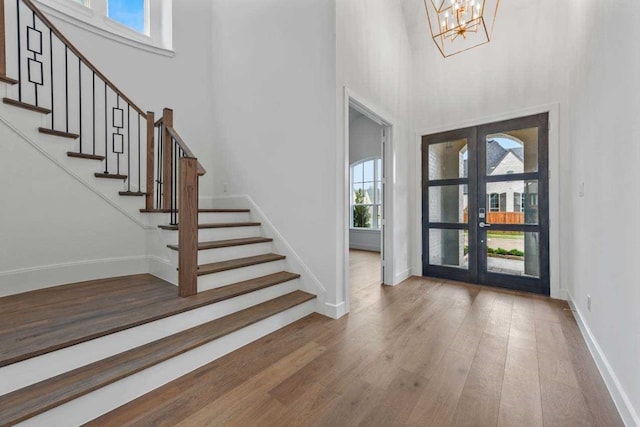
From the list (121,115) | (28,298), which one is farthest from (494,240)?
(121,115)

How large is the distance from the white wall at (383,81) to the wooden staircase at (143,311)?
940mm

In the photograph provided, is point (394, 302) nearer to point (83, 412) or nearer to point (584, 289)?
point (584, 289)

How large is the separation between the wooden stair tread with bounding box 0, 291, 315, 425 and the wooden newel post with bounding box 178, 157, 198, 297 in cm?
40

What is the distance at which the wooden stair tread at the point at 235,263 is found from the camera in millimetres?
2436

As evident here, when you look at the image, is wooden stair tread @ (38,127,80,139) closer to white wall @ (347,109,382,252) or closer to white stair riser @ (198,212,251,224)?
white stair riser @ (198,212,251,224)

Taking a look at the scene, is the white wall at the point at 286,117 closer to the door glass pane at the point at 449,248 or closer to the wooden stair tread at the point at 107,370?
the wooden stair tread at the point at 107,370

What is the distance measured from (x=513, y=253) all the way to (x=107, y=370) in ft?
14.1

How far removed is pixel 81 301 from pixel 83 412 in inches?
46.5

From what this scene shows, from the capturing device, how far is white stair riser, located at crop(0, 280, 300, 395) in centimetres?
138

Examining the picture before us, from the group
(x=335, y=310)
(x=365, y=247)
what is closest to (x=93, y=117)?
(x=335, y=310)

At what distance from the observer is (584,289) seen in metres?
2.40

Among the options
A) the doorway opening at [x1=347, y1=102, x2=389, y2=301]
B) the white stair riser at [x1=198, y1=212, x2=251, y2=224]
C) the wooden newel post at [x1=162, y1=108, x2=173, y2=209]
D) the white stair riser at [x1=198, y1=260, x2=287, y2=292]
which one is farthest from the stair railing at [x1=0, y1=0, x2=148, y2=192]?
the doorway opening at [x1=347, y1=102, x2=389, y2=301]

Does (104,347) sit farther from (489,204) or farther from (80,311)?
(489,204)

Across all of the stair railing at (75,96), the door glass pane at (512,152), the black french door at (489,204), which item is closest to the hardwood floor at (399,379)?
the black french door at (489,204)
